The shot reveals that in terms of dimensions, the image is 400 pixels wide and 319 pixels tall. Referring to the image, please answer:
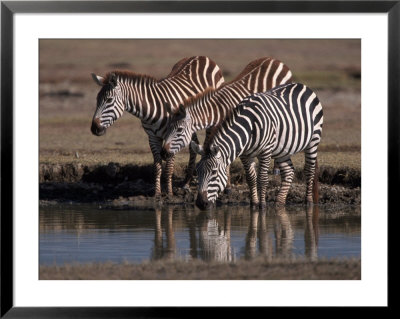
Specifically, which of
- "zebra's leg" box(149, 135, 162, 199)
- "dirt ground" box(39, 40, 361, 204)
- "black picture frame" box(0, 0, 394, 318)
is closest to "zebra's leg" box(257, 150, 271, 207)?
"dirt ground" box(39, 40, 361, 204)

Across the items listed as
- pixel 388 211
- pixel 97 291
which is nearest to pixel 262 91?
pixel 388 211

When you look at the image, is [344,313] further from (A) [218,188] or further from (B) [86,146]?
(B) [86,146]

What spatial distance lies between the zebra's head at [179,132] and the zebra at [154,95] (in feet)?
1.88

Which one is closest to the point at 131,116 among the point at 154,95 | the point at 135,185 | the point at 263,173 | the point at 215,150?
the point at 135,185

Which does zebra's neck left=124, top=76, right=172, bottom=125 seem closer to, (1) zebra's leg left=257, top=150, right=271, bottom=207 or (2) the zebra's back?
(2) the zebra's back

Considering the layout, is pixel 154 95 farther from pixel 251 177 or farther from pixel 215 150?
pixel 215 150

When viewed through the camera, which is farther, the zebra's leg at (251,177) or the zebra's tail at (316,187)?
the zebra's tail at (316,187)

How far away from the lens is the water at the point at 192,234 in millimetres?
11477

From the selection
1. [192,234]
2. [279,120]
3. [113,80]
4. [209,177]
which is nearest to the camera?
[192,234]

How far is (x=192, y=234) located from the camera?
12.9 m

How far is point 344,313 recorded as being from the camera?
9852 millimetres

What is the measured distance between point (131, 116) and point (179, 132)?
8679mm
